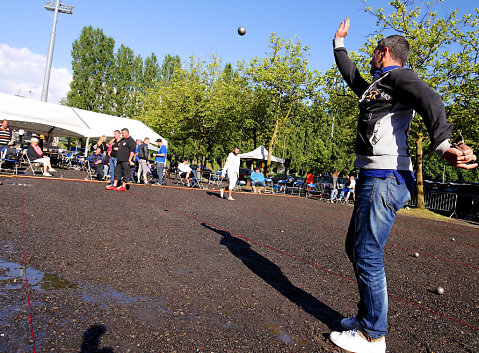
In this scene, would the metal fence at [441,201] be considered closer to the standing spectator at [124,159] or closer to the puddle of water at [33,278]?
the standing spectator at [124,159]

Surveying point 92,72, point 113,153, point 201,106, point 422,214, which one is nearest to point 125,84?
point 92,72

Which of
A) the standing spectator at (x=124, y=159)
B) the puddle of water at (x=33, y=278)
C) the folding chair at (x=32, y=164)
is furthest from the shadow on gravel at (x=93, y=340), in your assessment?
the folding chair at (x=32, y=164)

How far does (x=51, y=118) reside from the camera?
20.7 metres

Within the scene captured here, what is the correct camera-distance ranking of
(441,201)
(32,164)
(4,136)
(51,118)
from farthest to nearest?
(51,118)
(441,201)
(32,164)
(4,136)

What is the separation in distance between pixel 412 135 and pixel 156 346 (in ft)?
65.6

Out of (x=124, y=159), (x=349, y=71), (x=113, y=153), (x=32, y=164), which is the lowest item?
(x=32, y=164)

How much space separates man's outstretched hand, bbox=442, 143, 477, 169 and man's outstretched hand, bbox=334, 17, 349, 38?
1341 millimetres

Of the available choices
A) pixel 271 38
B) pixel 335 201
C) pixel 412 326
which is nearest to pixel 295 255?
pixel 412 326

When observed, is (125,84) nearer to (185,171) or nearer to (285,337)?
(185,171)

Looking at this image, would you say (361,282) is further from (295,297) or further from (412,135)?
(412,135)

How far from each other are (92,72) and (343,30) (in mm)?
53374

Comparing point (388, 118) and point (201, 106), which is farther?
point (201, 106)

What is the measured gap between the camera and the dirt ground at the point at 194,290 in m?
2.39

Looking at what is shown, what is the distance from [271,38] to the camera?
26625 millimetres
